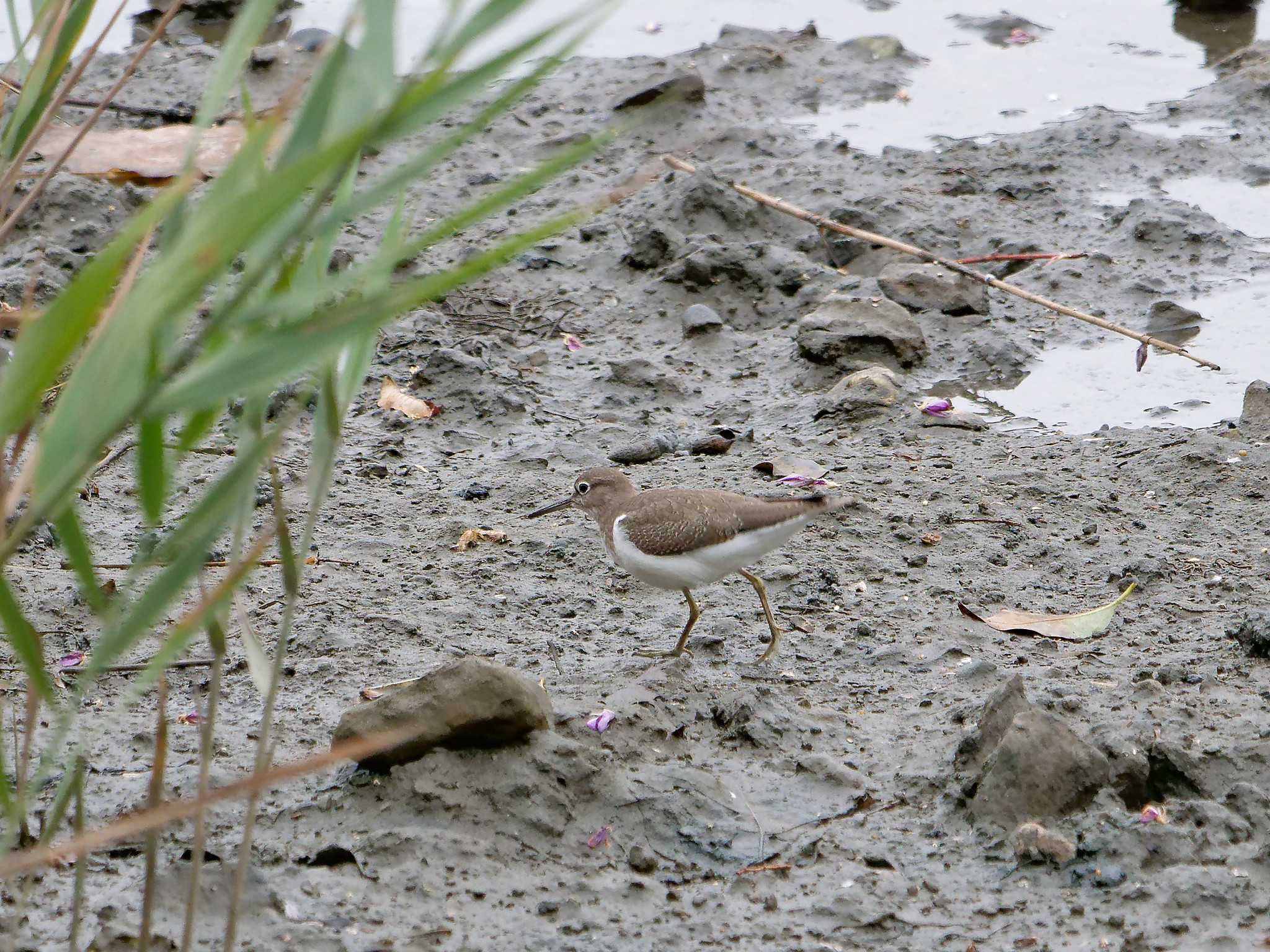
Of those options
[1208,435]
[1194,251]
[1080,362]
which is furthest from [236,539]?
[1194,251]

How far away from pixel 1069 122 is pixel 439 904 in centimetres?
764

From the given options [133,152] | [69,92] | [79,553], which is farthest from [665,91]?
[79,553]

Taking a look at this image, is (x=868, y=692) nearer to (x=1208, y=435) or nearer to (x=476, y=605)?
(x=476, y=605)

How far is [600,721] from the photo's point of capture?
4270 mm

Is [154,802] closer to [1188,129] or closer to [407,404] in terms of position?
[407,404]

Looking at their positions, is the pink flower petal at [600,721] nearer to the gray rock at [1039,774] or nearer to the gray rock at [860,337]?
the gray rock at [1039,774]

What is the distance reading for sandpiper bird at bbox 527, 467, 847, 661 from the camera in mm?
4992

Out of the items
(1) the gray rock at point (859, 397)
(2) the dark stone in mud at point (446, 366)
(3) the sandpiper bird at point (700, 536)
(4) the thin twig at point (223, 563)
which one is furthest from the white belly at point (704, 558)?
(2) the dark stone in mud at point (446, 366)

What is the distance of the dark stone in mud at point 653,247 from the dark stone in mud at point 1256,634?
393 centimetres

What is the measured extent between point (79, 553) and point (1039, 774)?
8.30 ft

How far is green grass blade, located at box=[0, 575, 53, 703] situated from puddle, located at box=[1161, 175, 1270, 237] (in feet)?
25.0

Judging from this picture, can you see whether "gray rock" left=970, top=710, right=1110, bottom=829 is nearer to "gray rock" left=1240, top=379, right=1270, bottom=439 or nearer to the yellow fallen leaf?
the yellow fallen leaf

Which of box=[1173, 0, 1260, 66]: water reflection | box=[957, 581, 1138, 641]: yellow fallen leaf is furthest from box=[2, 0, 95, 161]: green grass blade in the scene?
box=[1173, 0, 1260, 66]: water reflection

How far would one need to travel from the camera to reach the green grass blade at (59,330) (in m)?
1.83
